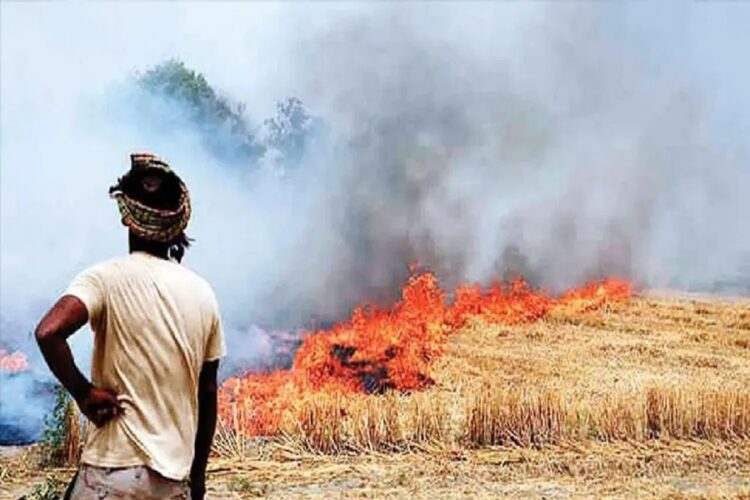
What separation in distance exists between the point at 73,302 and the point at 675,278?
210 inches

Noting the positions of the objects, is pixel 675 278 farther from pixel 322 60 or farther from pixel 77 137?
pixel 77 137

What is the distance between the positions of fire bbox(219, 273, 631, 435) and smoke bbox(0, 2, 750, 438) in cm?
15

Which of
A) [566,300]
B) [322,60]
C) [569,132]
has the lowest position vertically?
[566,300]

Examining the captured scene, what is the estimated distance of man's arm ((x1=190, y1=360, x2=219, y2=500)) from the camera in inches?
126

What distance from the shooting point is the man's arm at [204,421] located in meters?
3.20

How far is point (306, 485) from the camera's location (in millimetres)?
6266

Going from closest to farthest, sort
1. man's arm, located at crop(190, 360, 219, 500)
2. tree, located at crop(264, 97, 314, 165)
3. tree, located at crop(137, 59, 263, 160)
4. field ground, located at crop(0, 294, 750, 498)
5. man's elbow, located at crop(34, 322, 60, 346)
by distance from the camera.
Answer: man's elbow, located at crop(34, 322, 60, 346), man's arm, located at crop(190, 360, 219, 500), field ground, located at crop(0, 294, 750, 498), tree, located at crop(264, 97, 314, 165), tree, located at crop(137, 59, 263, 160)

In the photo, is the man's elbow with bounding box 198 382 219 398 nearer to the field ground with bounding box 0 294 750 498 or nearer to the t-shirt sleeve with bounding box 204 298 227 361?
the t-shirt sleeve with bounding box 204 298 227 361

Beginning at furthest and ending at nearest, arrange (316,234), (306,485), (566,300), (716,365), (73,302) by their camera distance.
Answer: (316,234) → (566,300) → (716,365) → (306,485) → (73,302)

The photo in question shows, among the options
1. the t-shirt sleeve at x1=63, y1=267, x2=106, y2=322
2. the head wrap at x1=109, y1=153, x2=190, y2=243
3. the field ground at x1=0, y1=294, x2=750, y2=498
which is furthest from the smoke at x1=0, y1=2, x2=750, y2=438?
the t-shirt sleeve at x1=63, y1=267, x2=106, y2=322

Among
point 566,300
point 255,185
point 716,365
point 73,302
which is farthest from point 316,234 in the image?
point 73,302

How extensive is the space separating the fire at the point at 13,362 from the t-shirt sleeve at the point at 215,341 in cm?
487

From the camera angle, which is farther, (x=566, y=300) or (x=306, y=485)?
(x=566, y=300)

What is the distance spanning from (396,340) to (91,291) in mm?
4646
